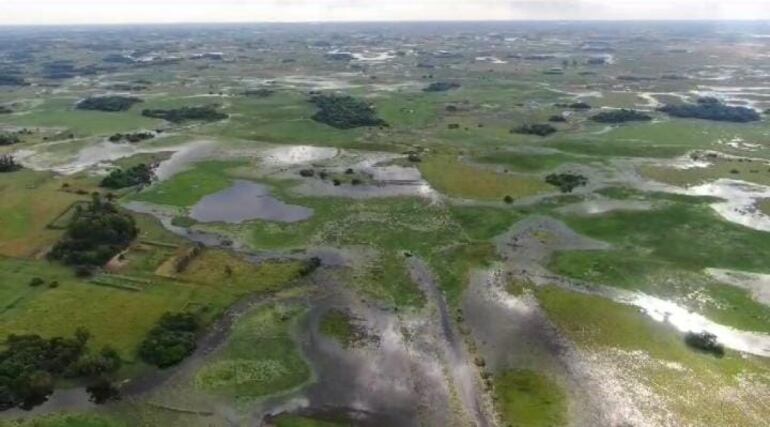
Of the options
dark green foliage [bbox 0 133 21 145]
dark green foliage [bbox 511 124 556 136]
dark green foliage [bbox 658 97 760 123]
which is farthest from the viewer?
dark green foliage [bbox 658 97 760 123]

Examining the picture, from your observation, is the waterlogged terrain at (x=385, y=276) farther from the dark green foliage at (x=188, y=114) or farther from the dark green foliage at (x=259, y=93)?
the dark green foliage at (x=259, y=93)

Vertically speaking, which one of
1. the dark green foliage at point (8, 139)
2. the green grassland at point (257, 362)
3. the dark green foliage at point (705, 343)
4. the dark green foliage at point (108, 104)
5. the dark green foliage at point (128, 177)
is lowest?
the green grassland at point (257, 362)

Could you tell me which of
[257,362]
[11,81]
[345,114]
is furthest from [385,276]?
[11,81]

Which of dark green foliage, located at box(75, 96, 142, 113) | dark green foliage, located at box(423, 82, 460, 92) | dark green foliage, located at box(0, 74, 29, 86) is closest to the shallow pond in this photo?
dark green foliage, located at box(75, 96, 142, 113)

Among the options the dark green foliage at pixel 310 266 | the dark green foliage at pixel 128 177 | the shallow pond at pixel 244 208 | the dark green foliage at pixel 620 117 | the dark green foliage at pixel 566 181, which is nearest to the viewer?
the dark green foliage at pixel 310 266

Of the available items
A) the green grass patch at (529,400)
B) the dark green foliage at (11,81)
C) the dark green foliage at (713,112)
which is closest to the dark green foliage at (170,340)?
the green grass patch at (529,400)

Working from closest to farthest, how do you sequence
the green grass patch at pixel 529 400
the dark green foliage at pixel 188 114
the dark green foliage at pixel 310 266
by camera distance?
the green grass patch at pixel 529 400 < the dark green foliage at pixel 310 266 < the dark green foliage at pixel 188 114

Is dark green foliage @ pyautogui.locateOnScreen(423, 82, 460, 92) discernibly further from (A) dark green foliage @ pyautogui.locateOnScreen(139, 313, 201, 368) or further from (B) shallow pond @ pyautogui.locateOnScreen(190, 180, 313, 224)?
(A) dark green foliage @ pyautogui.locateOnScreen(139, 313, 201, 368)
